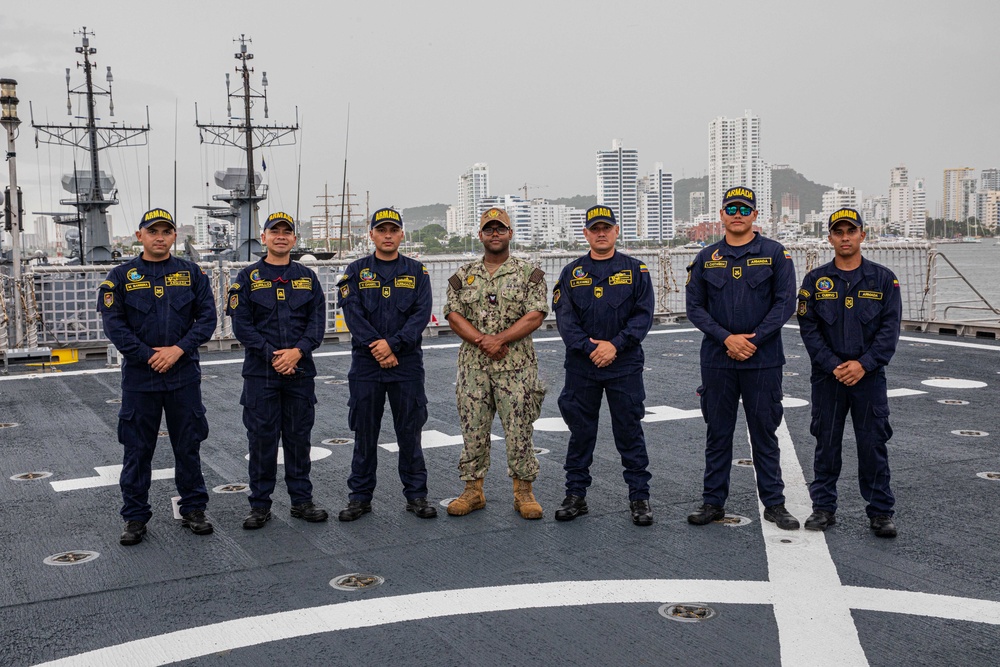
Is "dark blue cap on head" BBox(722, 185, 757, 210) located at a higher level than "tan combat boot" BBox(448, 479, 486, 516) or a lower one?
higher

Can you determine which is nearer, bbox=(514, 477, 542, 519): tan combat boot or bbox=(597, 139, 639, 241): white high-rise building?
bbox=(514, 477, 542, 519): tan combat boot

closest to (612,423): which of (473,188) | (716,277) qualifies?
(716,277)

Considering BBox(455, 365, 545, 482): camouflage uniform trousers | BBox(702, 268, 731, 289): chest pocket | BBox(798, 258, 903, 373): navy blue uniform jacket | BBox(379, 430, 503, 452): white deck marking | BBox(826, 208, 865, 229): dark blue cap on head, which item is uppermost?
BBox(826, 208, 865, 229): dark blue cap on head

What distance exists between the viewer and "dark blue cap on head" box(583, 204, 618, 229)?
513 centimetres

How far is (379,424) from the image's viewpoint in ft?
17.3

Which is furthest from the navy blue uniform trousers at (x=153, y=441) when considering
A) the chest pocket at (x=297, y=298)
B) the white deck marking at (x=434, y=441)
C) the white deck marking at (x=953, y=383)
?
the white deck marking at (x=953, y=383)

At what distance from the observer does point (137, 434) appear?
16.2 feet

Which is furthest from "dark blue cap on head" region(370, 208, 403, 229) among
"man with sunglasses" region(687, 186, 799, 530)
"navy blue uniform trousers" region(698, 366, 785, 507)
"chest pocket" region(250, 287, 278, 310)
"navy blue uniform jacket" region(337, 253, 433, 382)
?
"navy blue uniform trousers" region(698, 366, 785, 507)

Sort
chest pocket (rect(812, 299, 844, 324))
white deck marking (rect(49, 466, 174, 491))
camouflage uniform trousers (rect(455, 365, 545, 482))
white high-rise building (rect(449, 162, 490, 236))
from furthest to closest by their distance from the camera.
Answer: white high-rise building (rect(449, 162, 490, 236))
white deck marking (rect(49, 466, 174, 491))
camouflage uniform trousers (rect(455, 365, 545, 482))
chest pocket (rect(812, 299, 844, 324))

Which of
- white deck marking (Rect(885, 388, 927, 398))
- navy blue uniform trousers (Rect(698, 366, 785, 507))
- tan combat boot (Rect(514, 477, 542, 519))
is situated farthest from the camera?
white deck marking (Rect(885, 388, 927, 398))

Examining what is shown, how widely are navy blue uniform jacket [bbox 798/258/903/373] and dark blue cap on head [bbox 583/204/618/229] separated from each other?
43.7 inches

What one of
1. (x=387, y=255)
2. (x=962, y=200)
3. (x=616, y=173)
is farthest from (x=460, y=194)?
(x=387, y=255)

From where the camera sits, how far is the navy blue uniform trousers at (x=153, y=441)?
4852mm

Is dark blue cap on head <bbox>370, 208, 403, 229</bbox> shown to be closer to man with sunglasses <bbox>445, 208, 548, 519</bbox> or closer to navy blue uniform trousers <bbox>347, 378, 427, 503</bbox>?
man with sunglasses <bbox>445, 208, 548, 519</bbox>
